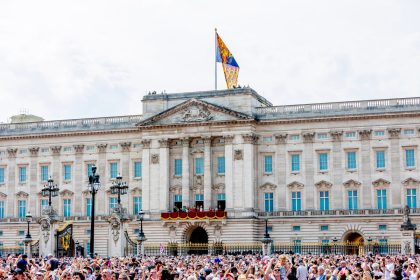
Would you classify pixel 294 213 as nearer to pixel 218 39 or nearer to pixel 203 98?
pixel 203 98

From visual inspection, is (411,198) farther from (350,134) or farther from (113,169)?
(113,169)

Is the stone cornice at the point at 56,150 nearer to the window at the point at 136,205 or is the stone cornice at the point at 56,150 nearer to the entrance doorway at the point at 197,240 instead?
the window at the point at 136,205

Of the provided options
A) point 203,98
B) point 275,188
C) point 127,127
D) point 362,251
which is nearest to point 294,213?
point 275,188

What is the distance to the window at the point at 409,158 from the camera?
239ft

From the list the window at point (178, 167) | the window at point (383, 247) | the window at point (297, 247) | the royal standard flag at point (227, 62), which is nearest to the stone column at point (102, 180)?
the window at point (178, 167)

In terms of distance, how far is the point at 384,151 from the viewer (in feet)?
242

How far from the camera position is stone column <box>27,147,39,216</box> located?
8544cm

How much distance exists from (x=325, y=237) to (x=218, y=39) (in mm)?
24176

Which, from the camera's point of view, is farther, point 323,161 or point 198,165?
point 198,165

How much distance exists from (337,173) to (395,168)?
5.63 m

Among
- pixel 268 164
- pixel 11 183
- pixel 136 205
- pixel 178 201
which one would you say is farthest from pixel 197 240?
pixel 11 183

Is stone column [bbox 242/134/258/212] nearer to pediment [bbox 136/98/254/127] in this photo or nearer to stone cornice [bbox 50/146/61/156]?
pediment [bbox 136/98/254/127]

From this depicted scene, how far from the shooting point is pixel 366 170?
7412cm

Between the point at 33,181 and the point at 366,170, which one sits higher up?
the point at 366,170
